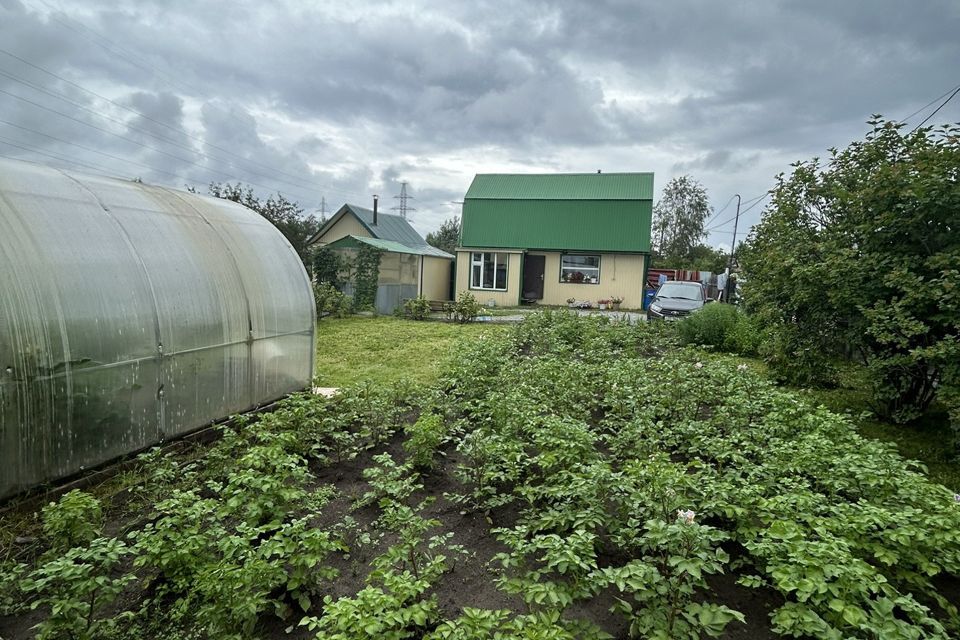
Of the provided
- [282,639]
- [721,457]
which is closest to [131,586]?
[282,639]

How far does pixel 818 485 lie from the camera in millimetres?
3553

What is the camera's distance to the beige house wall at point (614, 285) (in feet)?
70.1

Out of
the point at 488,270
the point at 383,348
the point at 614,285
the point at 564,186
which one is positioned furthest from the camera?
the point at 564,186

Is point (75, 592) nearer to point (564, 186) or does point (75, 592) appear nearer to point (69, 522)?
point (69, 522)

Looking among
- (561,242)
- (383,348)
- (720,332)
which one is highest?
(561,242)

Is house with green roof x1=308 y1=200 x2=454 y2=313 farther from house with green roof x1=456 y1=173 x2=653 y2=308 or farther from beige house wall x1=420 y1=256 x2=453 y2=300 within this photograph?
house with green roof x1=456 y1=173 x2=653 y2=308

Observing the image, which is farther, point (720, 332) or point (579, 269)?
point (579, 269)

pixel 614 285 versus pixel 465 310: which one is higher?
pixel 614 285

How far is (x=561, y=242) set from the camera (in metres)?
22.1

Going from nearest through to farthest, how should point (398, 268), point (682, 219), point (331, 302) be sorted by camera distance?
point (331, 302)
point (398, 268)
point (682, 219)

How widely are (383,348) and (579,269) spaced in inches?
508

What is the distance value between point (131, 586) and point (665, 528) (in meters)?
3.08

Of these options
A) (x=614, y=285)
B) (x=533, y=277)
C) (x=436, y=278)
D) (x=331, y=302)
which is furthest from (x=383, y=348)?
(x=533, y=277)

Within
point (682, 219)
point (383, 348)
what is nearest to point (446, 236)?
point (682, 219)
